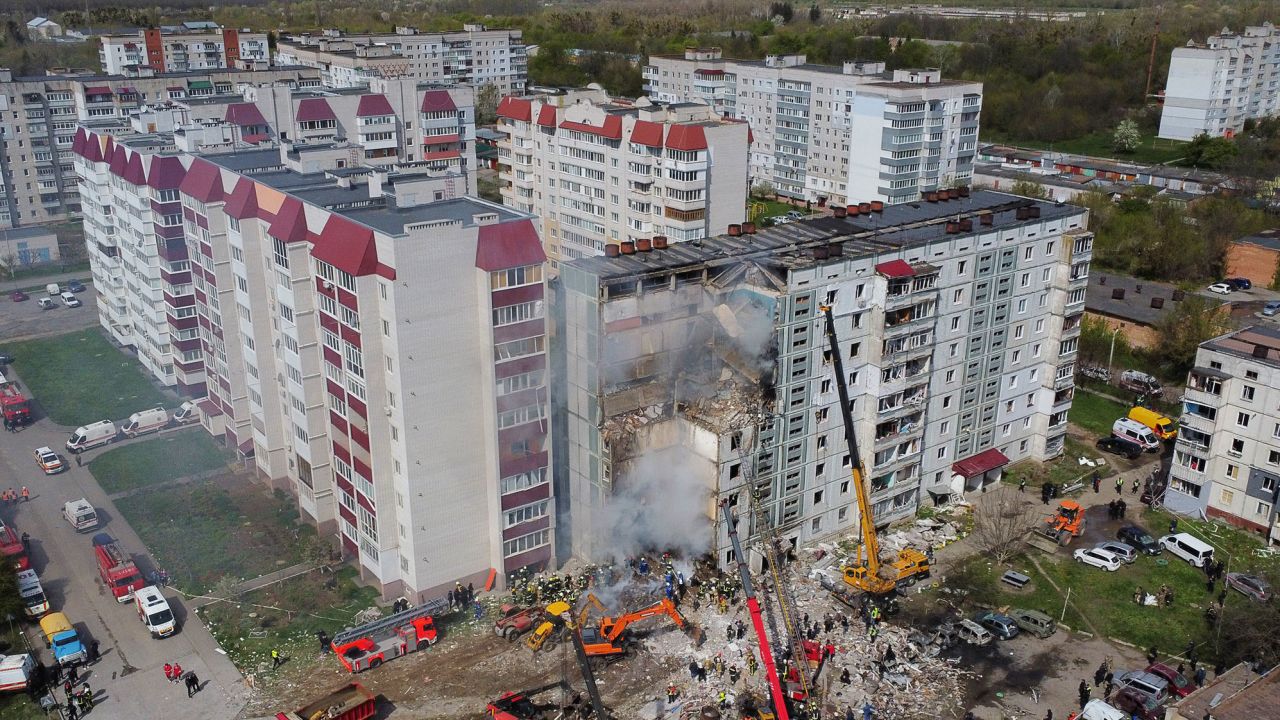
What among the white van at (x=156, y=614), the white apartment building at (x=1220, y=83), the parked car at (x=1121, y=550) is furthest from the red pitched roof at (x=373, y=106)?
the white apartment building at (x=1220, y=83)

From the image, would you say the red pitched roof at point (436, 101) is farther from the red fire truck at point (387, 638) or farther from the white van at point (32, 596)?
the red fire truck at point (387, 638)

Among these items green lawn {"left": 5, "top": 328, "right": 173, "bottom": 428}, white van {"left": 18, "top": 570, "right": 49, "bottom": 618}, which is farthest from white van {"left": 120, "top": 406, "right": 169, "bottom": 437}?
white van {"left": 18, "top": 570, "right": 49, "bottom": 618}

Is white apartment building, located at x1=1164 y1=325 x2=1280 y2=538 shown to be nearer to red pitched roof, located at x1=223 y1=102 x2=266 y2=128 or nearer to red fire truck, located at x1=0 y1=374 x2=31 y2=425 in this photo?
red pitched roof, located at x1=223 y1=102 x2=266 y2=128

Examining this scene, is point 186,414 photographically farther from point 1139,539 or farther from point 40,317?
point 1139,539

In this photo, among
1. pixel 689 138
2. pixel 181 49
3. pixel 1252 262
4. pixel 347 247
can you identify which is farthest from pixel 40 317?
pixel 1252 262

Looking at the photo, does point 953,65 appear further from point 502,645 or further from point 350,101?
point 502,645

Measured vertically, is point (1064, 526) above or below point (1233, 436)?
below
